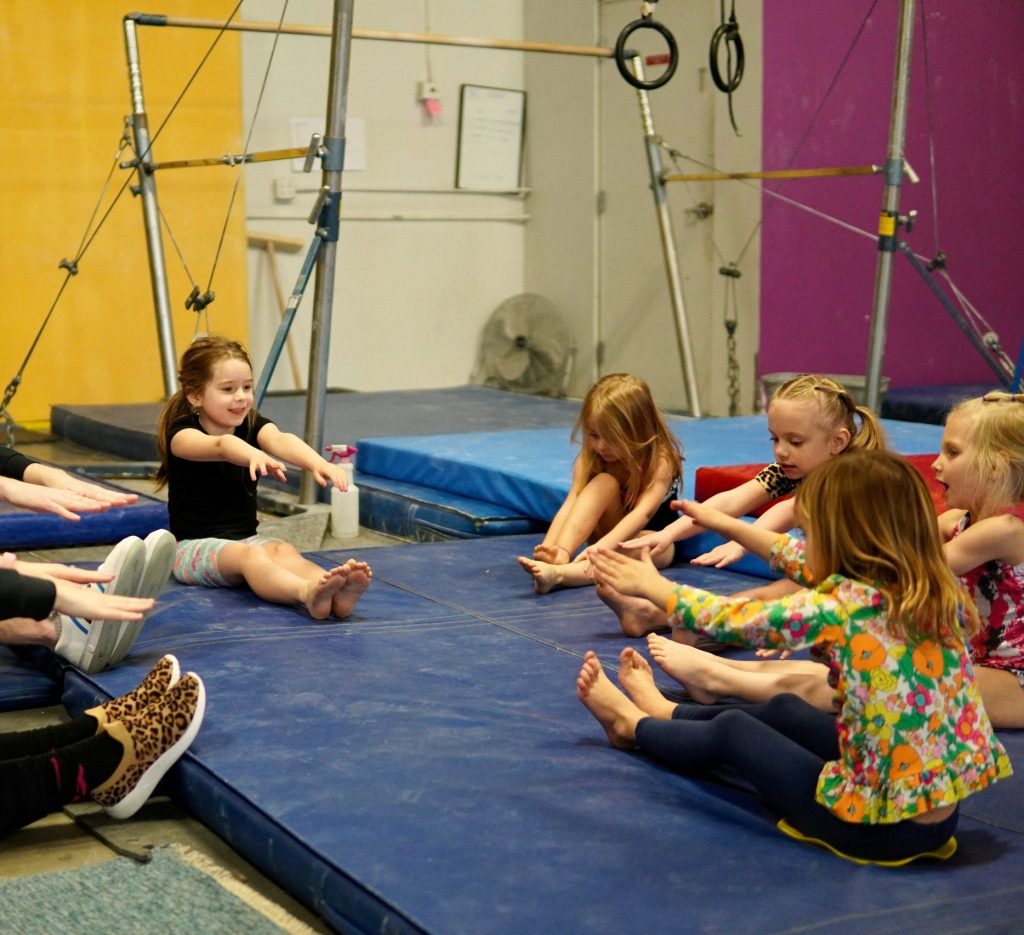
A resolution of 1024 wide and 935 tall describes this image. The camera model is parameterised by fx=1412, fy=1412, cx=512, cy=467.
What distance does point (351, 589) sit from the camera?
10.2ft

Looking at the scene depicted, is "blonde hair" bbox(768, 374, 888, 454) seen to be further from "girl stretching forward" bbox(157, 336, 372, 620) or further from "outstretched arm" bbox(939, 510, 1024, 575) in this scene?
"girl stretching forward" bbox(157, 336, 372, 620)

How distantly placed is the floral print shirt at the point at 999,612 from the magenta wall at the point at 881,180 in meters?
4.75

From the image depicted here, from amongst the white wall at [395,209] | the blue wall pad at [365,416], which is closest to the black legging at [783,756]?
the blue wall pad at [365,416]

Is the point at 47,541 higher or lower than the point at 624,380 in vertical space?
lower

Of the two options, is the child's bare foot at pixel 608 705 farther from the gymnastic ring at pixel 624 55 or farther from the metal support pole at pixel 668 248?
the metal support pole at pixel 668 248

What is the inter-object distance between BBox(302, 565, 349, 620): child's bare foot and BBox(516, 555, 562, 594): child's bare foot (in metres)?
0.48

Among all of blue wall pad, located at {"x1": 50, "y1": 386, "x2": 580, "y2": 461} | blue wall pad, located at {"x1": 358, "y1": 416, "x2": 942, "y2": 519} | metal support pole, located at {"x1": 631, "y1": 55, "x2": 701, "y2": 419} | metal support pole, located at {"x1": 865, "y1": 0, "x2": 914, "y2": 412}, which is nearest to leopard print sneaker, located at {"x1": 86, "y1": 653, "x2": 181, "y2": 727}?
blue wall pad, located at {"x1": 358, "y1": 416, "x2": 942, "y2": 519}

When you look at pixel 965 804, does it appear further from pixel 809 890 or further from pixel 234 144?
pixel 234 144

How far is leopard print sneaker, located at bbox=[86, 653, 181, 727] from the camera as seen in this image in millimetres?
2352

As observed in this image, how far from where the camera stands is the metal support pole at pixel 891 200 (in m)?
4.77

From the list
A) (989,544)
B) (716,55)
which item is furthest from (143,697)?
(716,55)

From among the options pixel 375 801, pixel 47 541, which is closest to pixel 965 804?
pixel 375 801

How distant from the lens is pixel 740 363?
7.30 m

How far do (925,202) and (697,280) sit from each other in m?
1.23
